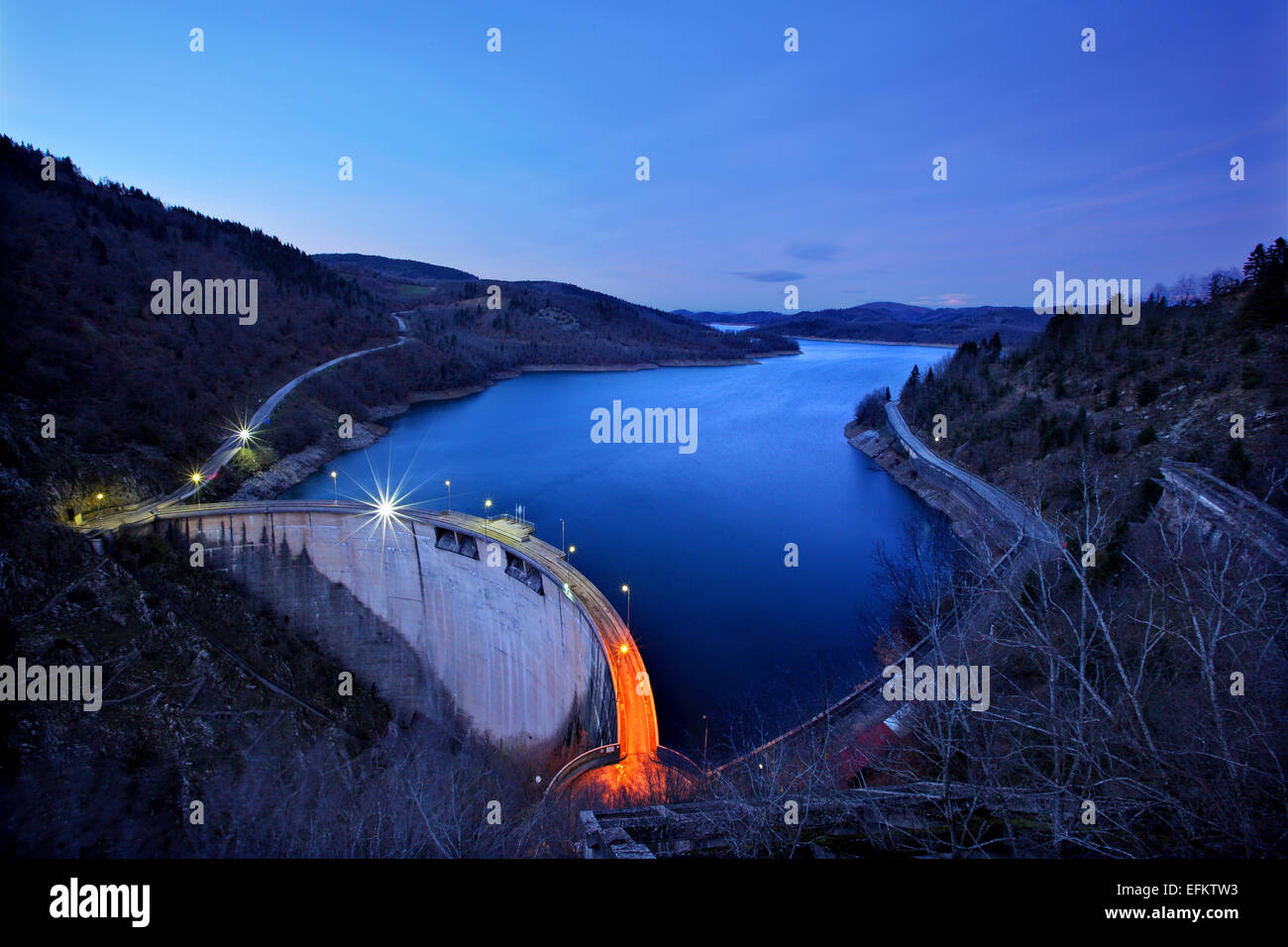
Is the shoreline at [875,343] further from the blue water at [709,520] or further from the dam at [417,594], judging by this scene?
the dam at [417,594]

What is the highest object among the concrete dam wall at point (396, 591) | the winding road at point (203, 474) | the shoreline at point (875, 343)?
the shoreline at point (875, 343)

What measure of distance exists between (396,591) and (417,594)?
39.1 inches

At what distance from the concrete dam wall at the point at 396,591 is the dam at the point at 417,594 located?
0.04m

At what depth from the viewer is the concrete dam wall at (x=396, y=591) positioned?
20.8 m

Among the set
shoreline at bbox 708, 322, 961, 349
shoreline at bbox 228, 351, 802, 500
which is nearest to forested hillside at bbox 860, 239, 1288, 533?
shoreline at bbox 228, 351, 802, 500

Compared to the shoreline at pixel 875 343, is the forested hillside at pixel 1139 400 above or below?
below

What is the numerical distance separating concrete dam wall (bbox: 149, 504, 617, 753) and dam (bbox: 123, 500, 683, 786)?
0.13 feet

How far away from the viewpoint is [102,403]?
30.0 meters

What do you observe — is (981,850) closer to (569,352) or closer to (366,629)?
(366,629)

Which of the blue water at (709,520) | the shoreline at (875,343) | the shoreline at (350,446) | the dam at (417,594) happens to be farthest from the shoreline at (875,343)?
the dam at (417,594)

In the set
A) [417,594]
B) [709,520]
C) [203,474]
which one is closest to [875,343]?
[709,520]

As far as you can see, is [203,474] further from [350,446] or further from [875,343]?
[875,343]
